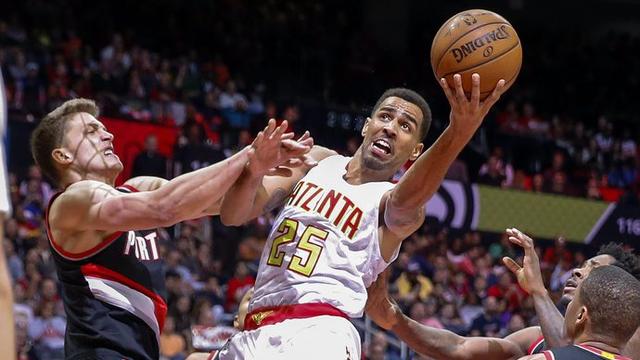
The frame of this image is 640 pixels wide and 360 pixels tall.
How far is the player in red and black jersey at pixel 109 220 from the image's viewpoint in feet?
13.7

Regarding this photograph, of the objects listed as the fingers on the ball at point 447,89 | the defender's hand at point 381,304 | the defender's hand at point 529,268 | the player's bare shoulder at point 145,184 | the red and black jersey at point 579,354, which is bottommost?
the defender's hand at point 381,304

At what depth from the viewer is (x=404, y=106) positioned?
4766mm

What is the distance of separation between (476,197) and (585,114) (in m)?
6.92

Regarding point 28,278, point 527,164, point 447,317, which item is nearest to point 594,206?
point 527,164

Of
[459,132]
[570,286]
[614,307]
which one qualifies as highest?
[459,132]

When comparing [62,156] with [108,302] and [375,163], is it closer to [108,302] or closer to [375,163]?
[108,302]

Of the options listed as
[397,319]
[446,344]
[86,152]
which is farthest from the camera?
[446,344]

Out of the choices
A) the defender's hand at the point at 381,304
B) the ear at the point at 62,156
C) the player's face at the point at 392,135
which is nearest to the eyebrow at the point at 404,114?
the player's face at the point at 392,135

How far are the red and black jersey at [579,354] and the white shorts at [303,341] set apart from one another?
0.88 m

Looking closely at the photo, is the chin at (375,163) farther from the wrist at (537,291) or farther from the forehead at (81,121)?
the forehead at (81,121)

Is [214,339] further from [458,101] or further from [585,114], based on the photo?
[585,114]

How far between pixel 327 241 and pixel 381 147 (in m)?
0.59

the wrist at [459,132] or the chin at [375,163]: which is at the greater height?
the wrist at [459,132]

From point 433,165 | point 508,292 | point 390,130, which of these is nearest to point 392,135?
point 390,130
